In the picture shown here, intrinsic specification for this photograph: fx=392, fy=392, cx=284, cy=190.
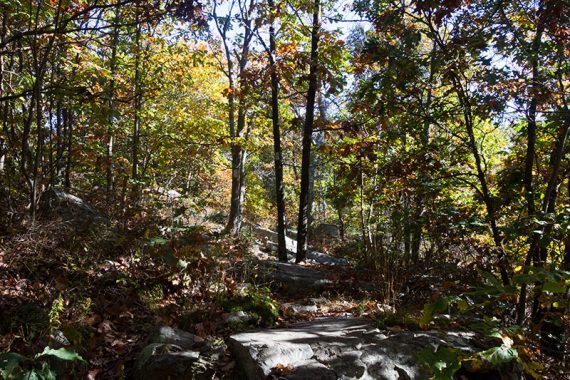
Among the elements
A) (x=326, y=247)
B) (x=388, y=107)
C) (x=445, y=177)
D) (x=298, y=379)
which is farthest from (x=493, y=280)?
(x=326, y=247)

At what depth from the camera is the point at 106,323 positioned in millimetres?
4578

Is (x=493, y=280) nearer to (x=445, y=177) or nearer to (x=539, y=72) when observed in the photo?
(x=445, y=177)

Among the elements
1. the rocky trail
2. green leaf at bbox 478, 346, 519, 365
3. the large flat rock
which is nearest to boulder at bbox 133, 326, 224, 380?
the rocky trail

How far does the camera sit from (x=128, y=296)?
5277 millimetres

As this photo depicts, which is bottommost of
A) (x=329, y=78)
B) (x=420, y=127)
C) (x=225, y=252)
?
(x=225, y=252)

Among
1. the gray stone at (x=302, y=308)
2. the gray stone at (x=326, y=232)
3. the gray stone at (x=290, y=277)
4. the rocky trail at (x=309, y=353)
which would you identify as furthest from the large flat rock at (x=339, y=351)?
the gray stone at (x=326, y=232)

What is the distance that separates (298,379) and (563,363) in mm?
3053

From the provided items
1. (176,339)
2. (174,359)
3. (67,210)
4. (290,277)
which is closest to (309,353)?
(174,359)

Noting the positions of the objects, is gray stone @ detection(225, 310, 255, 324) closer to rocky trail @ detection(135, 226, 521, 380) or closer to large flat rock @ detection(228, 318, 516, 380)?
rocky trail @ detection(135, 226, 521, 380)

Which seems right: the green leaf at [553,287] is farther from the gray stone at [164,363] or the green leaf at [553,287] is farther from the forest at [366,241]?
the gray stone at [164,363]

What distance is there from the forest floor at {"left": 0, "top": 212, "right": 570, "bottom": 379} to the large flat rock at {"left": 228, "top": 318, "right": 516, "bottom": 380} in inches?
11.8

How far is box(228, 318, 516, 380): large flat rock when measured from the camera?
3552mm

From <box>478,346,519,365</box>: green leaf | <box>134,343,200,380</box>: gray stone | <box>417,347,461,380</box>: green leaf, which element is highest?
<box>478,346,519,365</box>: green leaf

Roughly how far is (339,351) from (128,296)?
301 cm
